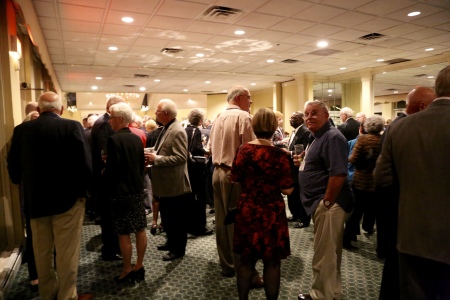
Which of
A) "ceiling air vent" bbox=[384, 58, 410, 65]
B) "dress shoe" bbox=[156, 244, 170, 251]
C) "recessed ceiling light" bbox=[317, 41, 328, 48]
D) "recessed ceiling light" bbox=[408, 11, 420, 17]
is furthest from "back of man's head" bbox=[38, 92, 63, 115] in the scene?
"ceiling air vent" bbox=[384, 58, 410, 65]

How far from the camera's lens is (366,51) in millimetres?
7980

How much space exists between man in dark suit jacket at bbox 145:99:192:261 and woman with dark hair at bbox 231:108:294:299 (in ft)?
3.61

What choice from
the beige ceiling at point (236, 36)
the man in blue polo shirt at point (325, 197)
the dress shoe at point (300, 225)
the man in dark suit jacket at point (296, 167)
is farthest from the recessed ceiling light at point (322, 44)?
the man in blue polo shirt at point (325, 197)

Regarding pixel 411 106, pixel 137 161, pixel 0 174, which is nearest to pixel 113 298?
pixel 137 161

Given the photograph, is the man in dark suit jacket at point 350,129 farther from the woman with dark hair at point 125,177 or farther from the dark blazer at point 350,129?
the woman with dark hair at point 125,177

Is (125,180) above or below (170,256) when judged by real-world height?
above

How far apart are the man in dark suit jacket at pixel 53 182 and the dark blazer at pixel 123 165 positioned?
0.28 metres

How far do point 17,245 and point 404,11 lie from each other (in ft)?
20.7

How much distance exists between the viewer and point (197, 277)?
2973 mm

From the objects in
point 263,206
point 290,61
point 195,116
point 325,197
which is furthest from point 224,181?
point 290,61

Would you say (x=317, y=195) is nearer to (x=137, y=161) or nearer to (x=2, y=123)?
(x=137, y=161)

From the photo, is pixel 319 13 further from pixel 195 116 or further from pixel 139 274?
pixel 139 274

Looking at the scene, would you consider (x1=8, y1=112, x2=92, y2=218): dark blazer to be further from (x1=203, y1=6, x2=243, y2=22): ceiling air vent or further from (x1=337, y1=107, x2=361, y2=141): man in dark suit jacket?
(x1=337, y1=107, x2=361, y2=141): man in dark suit jacket

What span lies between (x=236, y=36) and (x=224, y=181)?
A: 4359mm
